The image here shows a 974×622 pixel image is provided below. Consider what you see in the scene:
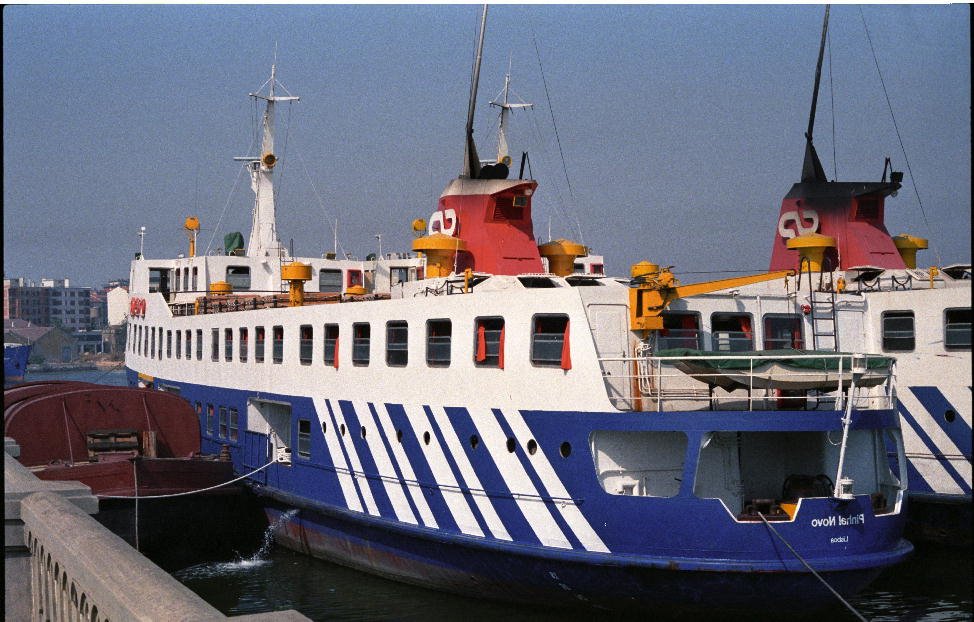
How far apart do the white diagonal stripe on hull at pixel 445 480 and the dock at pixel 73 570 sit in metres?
7.35

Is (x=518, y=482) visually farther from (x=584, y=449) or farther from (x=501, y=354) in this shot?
(x=501, y=354)

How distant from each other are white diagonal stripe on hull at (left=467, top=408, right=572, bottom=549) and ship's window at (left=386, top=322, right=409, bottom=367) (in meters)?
2.26

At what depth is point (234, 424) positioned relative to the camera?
938 inches

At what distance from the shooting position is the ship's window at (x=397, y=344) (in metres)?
17.4

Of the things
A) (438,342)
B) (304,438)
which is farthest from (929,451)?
(304,438)

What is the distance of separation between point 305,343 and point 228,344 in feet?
15.3

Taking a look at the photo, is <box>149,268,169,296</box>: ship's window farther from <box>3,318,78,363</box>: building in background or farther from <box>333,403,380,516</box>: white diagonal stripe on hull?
<box>3,318,78,363</box>: building in background

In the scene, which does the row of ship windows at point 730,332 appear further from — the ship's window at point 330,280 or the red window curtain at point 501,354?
the ship's window at point 330,280

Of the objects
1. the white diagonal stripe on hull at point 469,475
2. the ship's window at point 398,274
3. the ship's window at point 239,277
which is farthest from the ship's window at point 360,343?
the ship's window at point 398,274

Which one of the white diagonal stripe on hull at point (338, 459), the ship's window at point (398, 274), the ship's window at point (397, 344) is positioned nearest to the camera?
the ship's window at point (397, 344)

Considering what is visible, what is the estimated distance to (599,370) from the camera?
1398 cm

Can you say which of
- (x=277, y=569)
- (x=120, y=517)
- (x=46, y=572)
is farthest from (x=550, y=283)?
(x=46, y=572)

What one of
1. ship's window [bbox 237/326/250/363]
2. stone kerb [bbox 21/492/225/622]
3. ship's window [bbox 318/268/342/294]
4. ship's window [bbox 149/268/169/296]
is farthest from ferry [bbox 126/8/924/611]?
ship's window [bbox 149/268/169/296]

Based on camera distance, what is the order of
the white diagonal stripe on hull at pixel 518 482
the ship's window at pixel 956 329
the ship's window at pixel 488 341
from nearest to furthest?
the white diagonal stripe on hull at pixel 518 482
the ship's window at pixel 488 341
the ship's window at pixel 956 329
